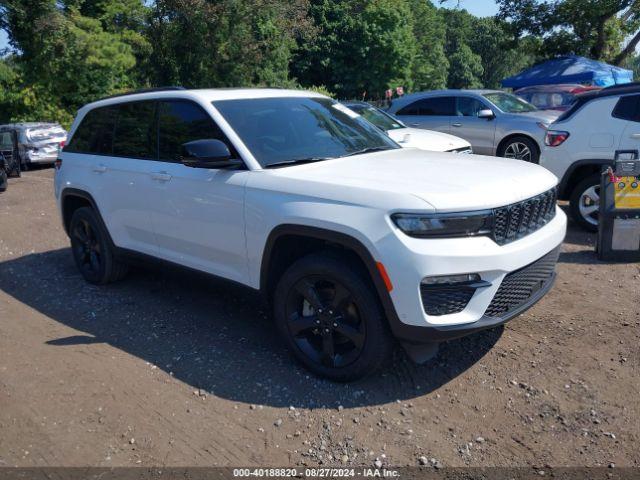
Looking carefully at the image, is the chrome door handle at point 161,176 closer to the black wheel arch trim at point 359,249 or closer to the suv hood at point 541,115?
the black wheel arch trim at point 359,249

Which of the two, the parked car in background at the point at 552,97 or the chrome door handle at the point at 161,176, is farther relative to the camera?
the parked car in background at the point at 552,97

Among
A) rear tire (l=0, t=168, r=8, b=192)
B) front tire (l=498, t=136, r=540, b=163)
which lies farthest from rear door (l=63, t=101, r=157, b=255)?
rear tire (l=0, t=168, r=8, b=192)

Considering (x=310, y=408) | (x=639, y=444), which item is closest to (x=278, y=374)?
(x=310, y=408)

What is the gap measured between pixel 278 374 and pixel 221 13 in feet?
67.9

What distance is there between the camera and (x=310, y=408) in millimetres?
3676

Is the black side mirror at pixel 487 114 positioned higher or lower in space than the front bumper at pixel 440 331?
higher

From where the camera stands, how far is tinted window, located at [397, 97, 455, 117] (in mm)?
12578

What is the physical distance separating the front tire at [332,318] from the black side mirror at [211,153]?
2.94ft

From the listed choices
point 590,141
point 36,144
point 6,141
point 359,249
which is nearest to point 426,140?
point 590,141

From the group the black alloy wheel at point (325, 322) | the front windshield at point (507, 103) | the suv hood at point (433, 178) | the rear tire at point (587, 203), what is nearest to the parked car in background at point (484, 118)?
the front windshield at point (507, 103)

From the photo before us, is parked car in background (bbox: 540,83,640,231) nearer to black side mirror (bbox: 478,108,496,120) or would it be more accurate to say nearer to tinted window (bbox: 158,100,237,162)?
black side mirror (bbox: 478,108,496,120)

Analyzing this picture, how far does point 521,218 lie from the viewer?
3756mm

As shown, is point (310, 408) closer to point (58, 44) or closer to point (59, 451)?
point (59, 451)

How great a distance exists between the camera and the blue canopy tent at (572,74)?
2222 cm
